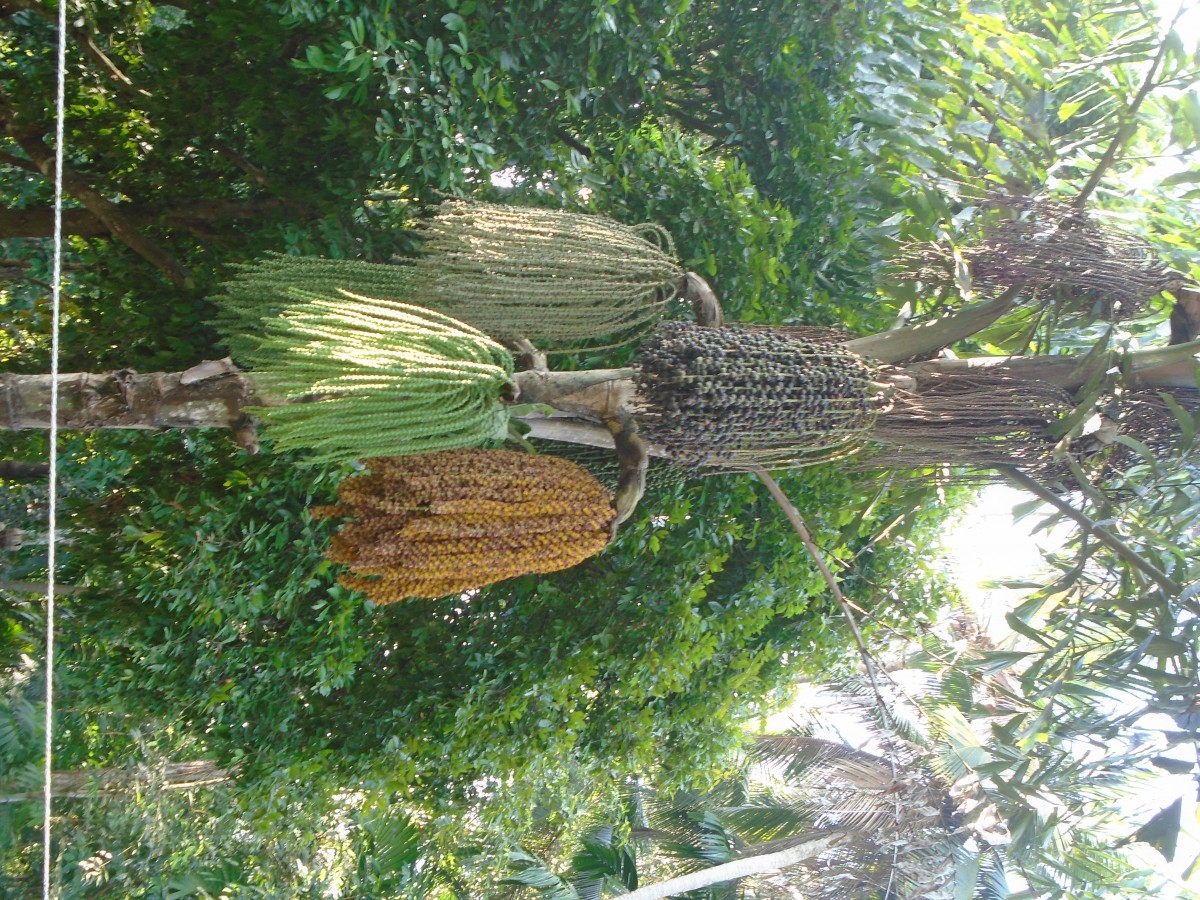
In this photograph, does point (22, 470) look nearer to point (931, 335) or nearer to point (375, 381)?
point (375, 381)

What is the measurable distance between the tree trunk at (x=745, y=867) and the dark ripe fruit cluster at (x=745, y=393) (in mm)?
4009

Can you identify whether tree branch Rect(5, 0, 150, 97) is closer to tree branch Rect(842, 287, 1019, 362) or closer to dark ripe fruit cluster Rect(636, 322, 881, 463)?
dark ripe fruit cluster Rect(636, 322, 881, 463)

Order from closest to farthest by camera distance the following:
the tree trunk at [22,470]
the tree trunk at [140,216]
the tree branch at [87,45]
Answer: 1. the tree trunk at [140,216]
2. the tree branch at [87,45]
3. the tree trunk at [22,470]

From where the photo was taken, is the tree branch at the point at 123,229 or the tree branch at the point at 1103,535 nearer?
the tree branch at the point at 1103,535

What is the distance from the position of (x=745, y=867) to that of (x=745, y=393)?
4.45 meters

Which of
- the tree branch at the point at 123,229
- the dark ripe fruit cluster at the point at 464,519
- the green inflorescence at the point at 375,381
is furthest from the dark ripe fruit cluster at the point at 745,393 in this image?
the tree branch at the point at 123,229

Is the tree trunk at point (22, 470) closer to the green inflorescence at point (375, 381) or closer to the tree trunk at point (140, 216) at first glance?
the tree trunk at point (140, 216)

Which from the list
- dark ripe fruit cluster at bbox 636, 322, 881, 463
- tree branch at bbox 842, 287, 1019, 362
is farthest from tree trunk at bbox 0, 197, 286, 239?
tree branch at bbox 842, 287, 1019, 362

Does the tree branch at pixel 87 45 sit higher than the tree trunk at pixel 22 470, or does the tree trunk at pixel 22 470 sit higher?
the tree branch at pixel 87 45

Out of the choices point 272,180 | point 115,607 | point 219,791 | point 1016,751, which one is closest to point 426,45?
point 272,180

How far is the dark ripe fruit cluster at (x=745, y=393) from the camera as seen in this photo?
2.59 metres

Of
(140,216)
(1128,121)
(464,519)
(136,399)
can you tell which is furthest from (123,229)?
(1128,121)

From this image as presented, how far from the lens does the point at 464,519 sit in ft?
8.25

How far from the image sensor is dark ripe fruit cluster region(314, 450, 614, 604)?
2514mm
